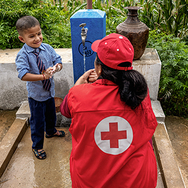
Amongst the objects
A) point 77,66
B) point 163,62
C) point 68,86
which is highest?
point 77,66

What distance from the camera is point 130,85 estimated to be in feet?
3.76

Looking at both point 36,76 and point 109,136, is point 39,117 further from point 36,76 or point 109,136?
point 109,136

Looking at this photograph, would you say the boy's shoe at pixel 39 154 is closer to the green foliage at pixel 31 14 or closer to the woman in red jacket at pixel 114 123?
the woman in red jacket at pixel 114 123

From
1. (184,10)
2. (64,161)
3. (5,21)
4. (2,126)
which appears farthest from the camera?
(184,10)

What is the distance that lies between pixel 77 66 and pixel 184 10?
8.97 ft

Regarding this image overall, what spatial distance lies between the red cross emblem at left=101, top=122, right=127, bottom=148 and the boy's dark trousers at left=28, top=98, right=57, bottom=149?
1237 mm

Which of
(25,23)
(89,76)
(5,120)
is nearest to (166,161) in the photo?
(89,76)

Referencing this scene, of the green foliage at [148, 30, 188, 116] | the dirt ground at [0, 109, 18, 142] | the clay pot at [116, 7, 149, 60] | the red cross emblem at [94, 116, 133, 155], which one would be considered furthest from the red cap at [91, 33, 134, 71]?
the dirt ground at [0, 109, 18, 142]

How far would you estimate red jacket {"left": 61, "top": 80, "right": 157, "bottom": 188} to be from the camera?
1.17 meters

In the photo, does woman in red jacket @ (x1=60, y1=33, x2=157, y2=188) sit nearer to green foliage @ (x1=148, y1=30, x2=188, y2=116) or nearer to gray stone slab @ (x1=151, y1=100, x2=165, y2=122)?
gray stone slab @ (x1=151, y1=100, x2=165, y2=122)

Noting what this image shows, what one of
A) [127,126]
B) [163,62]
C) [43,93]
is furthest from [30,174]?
[163,62]

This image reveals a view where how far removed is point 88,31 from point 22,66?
2.54 feet

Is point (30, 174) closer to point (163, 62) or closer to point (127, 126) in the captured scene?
point (127, 126)

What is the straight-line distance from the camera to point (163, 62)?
323cm
